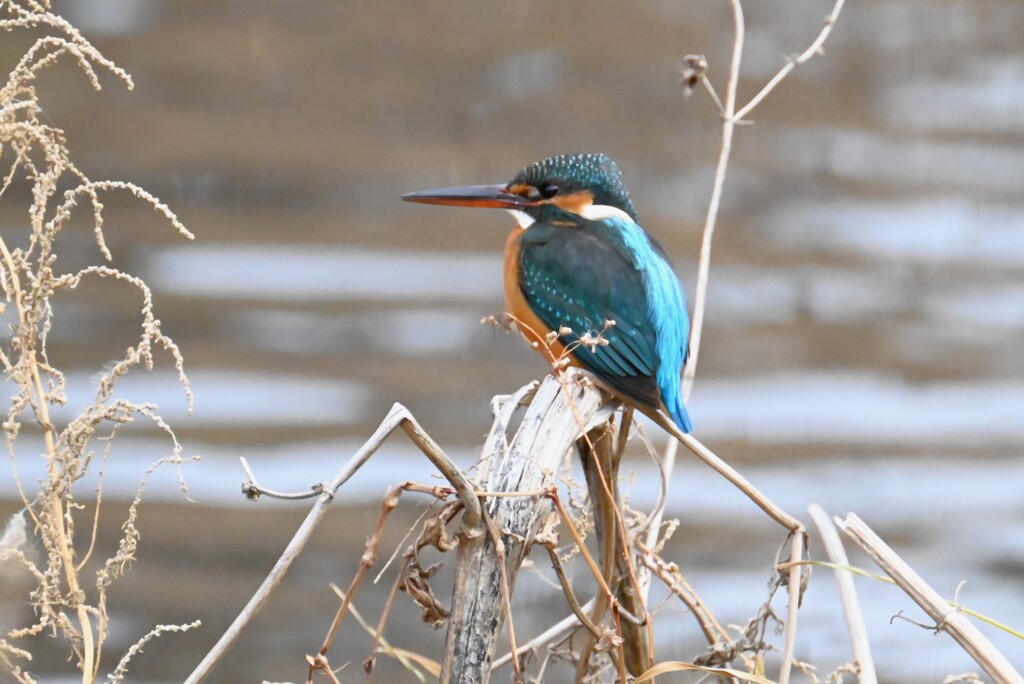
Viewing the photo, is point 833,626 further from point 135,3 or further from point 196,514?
point 135,3

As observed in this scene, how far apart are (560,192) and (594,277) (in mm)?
219

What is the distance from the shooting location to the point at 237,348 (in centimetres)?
226

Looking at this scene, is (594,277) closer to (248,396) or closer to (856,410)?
(248,396)

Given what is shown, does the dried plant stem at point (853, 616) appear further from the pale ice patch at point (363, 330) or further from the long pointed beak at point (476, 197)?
the pale ice patch at point (363, 330)

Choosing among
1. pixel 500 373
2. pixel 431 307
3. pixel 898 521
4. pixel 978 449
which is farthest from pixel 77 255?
pixel 978 449

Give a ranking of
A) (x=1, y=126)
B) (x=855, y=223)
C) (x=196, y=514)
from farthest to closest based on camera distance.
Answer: (x=855, y=223) < (x=196, y=514) < (x=1, y=126)

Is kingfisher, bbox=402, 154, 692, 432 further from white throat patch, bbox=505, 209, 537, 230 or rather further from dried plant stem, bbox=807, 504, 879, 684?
dried plant stem, bbox=807, 504, 879, 684

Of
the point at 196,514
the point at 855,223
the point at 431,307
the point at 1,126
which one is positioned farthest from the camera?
the point at 855,223

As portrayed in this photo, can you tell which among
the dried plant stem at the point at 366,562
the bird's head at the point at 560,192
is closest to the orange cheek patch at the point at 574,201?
the bird's head at the point at 560,192

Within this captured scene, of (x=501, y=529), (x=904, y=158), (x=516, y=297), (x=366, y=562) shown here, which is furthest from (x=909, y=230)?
(x=366, y=562)

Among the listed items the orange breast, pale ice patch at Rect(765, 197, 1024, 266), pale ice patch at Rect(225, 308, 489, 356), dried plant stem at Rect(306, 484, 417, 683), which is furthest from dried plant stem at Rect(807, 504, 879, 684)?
pale ice patch at Rect(765, 197, 1024, 266)

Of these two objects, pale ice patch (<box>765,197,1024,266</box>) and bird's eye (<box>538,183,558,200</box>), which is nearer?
bird's eye (<box>538,183,558,200</box>)

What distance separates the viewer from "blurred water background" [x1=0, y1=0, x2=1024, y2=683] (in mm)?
2197

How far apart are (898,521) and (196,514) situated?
1461 millimetres
